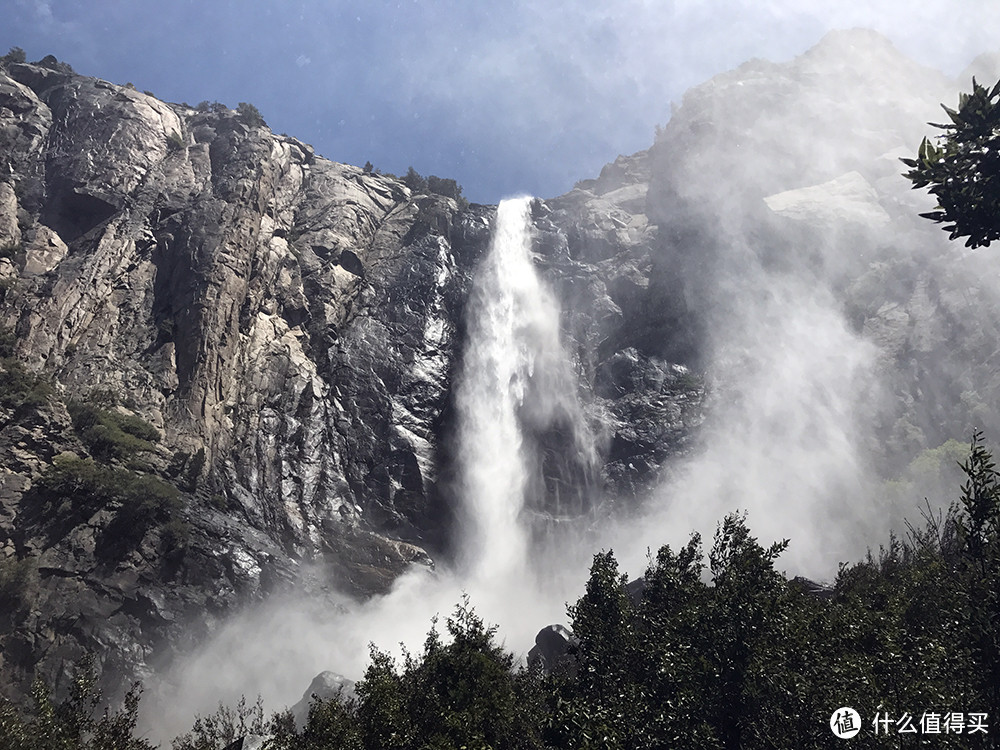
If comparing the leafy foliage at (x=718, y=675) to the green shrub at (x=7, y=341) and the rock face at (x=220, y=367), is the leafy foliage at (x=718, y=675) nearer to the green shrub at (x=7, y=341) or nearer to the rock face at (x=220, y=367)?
the rock face at (x=220, y=367)

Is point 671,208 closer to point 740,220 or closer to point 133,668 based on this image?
point 740,220

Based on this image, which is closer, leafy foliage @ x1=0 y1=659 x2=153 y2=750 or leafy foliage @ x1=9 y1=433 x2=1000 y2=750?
leafy foliage @ x1=9 y1=433 x2=1000 y2=750

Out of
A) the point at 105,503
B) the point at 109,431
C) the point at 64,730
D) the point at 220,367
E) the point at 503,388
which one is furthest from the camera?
the point at 503,388

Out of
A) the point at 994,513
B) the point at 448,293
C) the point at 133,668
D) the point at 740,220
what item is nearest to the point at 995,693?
the point at 994,513

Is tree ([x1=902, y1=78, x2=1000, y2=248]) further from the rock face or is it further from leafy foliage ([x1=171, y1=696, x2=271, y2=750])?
the rock face

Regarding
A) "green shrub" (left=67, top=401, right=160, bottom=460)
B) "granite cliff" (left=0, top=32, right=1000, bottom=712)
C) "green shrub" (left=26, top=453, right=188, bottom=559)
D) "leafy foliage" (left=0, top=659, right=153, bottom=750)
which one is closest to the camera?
"leafy foliage" (left=0, top=659, right=153, bottom=750)

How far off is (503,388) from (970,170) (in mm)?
59179

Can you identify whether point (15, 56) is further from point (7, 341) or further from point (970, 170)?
point (970, 170)

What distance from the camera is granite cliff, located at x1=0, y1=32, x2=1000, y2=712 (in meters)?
44.8

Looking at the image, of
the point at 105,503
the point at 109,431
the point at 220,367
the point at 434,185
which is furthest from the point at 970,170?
the point at 434,185

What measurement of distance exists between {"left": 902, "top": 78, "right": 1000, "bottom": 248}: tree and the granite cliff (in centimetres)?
4696

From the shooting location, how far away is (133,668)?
39.3 meters

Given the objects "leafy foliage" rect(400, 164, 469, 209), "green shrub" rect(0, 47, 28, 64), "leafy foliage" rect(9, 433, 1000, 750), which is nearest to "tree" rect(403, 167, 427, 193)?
"leafy foliage" rect(400, 164, 469, 209)

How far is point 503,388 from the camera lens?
240 ft
